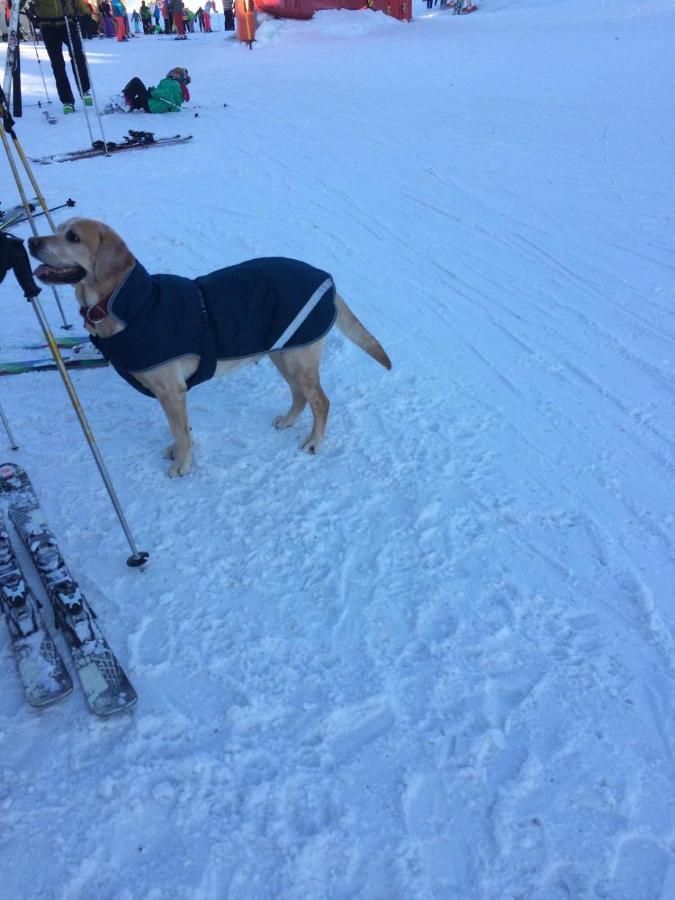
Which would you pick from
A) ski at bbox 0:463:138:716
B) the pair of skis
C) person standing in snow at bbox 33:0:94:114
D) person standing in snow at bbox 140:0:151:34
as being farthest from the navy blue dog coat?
person standing in snow at bbox 140:0:151:34

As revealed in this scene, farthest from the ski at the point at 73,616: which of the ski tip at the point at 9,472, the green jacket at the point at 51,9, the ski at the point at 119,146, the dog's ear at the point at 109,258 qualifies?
the green jacket at the point at 51,9

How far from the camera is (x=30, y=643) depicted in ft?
8.28

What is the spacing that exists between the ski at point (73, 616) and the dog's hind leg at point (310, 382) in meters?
1.68

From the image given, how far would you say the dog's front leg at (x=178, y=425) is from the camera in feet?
11.3

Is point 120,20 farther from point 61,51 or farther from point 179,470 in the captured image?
point 179,470

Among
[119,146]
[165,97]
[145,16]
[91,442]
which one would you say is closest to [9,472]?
[91,442]

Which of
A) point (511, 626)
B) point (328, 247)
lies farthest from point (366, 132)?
point (511, 626)

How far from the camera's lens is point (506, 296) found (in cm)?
562

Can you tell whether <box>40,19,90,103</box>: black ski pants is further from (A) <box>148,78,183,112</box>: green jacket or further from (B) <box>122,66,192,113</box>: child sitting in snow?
(A) <box>148,78,183,112</box>: green jacket

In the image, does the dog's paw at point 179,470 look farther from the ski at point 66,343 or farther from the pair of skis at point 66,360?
the ski at point 66,343

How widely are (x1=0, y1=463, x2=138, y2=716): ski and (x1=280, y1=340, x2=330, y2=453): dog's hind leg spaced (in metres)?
1.68

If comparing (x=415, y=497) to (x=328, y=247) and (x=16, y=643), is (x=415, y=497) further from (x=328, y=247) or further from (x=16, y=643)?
(x=328, y=247)

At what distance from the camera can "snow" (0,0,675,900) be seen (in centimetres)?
201

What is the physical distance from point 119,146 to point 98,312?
964cm
